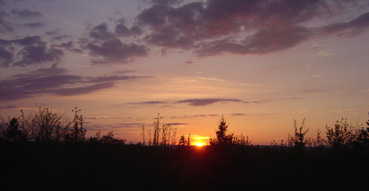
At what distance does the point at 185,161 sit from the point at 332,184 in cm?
768

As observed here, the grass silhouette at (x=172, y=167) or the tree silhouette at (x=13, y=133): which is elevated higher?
the tree silhouette at (x=13, y=133)

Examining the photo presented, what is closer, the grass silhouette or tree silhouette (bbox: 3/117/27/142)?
the grass silhouette

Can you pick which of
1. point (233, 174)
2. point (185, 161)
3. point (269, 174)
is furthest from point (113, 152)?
point (269, 174)

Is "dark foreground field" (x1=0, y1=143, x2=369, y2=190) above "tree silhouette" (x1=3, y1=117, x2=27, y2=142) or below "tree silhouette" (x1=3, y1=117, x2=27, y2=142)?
below

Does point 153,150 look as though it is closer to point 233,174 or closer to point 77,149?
point 77,149

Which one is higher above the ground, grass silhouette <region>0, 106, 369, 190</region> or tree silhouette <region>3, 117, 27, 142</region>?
tree silhouette <region>3, 117, 27, 142</region>

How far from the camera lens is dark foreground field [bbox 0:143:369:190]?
497 inches

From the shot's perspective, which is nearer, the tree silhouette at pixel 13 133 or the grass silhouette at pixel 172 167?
the grass silhouette at pixel 172 167

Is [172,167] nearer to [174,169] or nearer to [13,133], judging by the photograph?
[174,169]

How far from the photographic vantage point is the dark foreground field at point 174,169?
12.6 metres

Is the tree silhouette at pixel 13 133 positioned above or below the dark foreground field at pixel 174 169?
above

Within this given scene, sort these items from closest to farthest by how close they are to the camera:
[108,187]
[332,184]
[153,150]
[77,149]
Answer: [108,187], [332,184], [77,149], [153,150]

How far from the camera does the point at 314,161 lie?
1576cm

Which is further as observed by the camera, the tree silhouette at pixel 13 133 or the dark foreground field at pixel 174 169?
the tree silhouette at pixel 13 133
